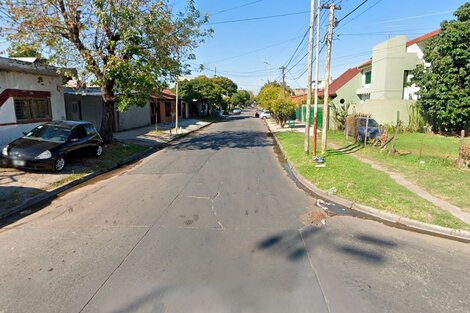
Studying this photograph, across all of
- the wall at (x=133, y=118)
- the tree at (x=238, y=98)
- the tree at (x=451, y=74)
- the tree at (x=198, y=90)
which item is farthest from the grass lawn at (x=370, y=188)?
the tree at (x=238, y=98)

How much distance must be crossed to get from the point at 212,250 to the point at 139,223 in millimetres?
1730

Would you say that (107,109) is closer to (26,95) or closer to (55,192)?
(26,95)

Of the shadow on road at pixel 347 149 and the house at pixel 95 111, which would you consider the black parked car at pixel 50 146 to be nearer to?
the house at pixel 95 111

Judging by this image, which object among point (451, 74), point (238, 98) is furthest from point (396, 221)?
point (238, 98)

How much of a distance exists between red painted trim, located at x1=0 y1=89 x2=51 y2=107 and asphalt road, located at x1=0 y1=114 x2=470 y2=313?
7157 millimetres

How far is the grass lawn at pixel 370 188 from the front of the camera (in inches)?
233

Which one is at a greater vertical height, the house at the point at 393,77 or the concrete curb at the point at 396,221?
the house at the point at 393,77

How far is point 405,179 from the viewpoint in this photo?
339 inches

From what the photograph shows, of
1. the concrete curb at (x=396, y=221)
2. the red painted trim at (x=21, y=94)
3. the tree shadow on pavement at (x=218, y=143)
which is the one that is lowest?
the concrete curb at (x=396, y=221)

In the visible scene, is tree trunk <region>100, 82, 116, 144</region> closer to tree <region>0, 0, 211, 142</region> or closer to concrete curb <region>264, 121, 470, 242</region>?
tree <region>0, 0, 211, 142</region>

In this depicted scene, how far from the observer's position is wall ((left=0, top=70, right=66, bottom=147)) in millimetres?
11328

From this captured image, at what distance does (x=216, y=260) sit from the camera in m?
4.11

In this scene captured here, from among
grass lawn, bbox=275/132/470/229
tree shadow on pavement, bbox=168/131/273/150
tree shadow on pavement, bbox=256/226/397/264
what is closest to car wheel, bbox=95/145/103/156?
tree shadow on pavement, bbox=168/131/273/150

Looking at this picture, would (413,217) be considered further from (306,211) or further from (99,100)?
(99,100)
